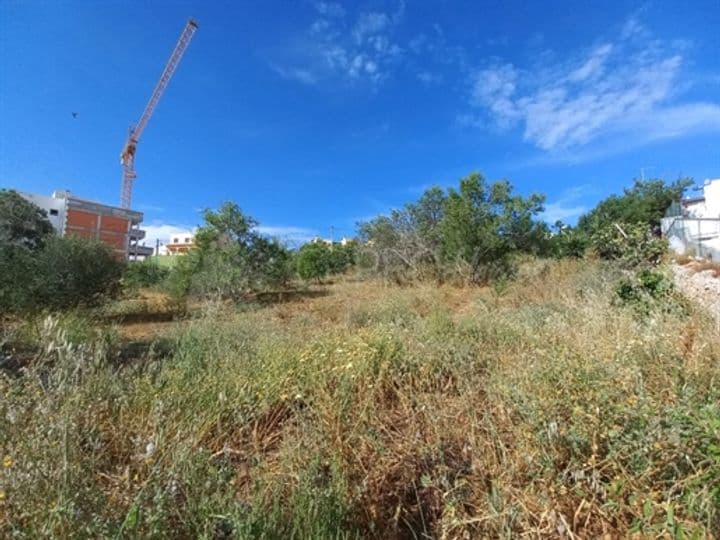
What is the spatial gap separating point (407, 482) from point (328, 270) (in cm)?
1663

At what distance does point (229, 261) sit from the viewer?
10922mm

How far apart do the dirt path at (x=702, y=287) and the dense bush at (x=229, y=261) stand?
9084 millimetres

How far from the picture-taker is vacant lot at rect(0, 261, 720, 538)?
1.21 meters

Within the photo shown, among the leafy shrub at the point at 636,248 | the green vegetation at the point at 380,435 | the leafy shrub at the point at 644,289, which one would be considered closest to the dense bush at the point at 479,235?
the leafy shrub at the point at 636,248

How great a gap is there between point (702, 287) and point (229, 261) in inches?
411

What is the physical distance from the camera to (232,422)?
6.89 ft

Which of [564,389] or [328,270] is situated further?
[328,270]

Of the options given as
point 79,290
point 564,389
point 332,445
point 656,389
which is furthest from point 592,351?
point 79,290

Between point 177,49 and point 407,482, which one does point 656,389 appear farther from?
point 177,49

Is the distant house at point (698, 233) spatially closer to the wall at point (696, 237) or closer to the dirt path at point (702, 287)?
the wall at point (696, 237)

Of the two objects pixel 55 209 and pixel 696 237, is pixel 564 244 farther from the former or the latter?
pixel 55 209

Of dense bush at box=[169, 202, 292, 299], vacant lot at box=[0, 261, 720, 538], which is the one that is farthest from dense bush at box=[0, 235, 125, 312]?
vacant lot at box=[0, 261, 720, 538]

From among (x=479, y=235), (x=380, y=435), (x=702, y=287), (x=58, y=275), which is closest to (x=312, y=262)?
(x=479, y=235)

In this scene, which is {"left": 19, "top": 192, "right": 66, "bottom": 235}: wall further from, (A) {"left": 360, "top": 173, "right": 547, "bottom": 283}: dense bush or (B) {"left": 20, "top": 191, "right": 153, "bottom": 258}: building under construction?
(A) {"left": 360, "top": 173, "right": 547, "bottom": 283}: dense bush
